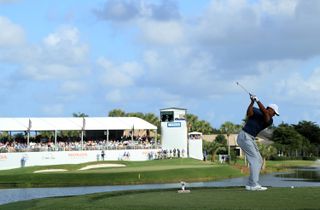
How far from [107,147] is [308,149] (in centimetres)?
7261

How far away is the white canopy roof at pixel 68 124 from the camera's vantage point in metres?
82.0

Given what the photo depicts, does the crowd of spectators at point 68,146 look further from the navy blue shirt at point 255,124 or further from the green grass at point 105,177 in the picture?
the navy blue shirt at point 255,124

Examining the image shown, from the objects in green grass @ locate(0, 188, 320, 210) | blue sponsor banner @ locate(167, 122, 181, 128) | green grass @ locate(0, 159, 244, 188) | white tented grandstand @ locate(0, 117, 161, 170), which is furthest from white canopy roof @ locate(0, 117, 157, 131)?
green grass @ locate(0, 188, 320, 210)

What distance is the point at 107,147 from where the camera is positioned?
83500 mm

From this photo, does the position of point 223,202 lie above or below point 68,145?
below

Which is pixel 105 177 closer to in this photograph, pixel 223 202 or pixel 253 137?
pixel 253 137

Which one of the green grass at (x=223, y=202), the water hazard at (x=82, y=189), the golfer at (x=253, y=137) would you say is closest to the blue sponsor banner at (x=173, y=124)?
the water hazard at (x=82, y=189)

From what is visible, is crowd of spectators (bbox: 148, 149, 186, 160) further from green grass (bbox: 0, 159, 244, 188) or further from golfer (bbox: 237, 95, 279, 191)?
golfer (bbox: 237, 95, 279, 191)

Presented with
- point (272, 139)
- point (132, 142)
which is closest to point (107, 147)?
point (132, 142)

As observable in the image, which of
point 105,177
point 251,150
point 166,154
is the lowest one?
point 105,177

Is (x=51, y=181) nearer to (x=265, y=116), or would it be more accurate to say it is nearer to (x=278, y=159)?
(x=265, y=116)

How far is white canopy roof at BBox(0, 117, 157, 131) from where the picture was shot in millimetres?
82006

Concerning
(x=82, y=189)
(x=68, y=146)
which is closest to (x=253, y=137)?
(x=82, y=189)

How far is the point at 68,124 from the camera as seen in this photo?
86.2 metres
